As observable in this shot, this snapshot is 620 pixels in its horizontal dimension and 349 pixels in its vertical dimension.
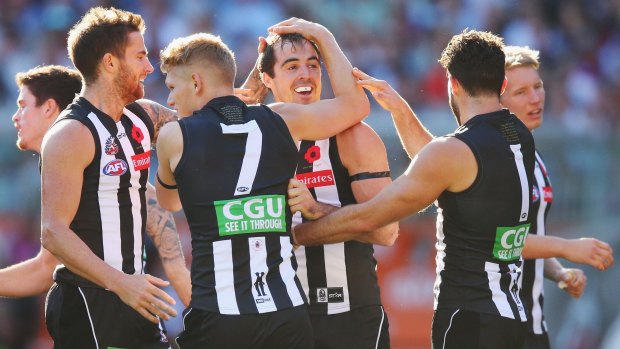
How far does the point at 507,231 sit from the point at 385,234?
30.5 inches

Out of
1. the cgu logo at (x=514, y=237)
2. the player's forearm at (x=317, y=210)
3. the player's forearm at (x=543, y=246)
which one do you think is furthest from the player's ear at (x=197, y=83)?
the player's forearm at (x=543, y=246)

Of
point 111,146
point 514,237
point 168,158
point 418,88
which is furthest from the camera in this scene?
point 418,88

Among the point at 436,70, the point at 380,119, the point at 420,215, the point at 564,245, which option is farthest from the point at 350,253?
the point at 436,70

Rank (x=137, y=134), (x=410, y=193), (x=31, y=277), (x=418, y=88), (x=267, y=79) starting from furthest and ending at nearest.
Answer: (x=418, y=88) < (x=31, y=277) < (x=267, y=79) < (x=137, y=134) < (x=410, y=193)

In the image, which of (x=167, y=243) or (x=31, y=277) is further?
(x=167, y=243)

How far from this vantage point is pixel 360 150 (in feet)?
21.4

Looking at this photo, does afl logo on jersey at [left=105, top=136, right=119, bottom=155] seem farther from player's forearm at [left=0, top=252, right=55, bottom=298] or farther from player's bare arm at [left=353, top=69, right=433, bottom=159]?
player's bare arm at [left=353, top=69, right=433, bottom=159]

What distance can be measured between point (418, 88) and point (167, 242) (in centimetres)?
775

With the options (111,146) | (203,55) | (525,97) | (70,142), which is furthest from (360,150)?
(525,97)

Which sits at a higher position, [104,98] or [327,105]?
[104,98]

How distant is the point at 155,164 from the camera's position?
12.7 m

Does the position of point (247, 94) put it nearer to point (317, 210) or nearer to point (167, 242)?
point (167, 242)

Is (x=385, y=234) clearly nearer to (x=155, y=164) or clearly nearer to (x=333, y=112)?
(x=333, y=112)

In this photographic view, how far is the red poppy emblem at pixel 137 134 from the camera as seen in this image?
661cm
